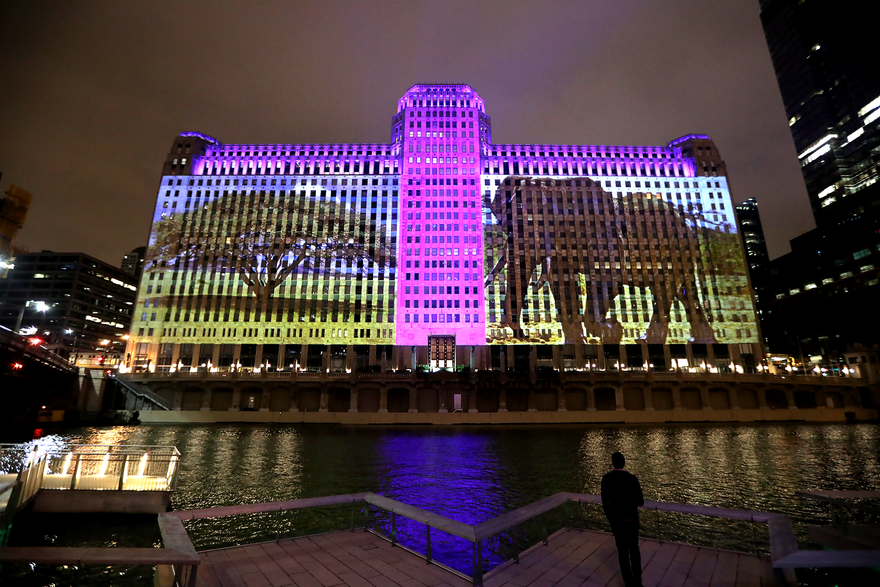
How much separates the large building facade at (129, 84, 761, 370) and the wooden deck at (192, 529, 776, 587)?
301 ft

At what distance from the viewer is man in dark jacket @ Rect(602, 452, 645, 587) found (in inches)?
314

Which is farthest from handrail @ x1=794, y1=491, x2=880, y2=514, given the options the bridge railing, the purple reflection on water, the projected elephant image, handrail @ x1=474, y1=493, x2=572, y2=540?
the projected elephant image

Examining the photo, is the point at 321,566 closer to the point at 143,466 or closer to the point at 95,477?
the point at 143,466

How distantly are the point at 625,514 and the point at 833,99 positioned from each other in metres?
196

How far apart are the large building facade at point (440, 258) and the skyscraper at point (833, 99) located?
1807 inches

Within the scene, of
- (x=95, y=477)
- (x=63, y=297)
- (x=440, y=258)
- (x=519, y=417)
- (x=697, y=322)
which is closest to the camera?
(x=95, y=477)

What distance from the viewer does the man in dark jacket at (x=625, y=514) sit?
798 centimetres

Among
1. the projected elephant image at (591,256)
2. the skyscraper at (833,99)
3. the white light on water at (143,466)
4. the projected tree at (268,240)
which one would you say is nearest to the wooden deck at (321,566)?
the white light on water at (143,466)

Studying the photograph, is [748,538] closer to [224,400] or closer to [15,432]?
[15,432]

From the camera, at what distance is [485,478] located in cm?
2608

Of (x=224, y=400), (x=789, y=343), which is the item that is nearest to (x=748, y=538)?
(x=224, y=400)

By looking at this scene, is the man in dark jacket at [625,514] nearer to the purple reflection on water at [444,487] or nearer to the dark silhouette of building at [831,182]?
the purple reflection on water at [444,487]

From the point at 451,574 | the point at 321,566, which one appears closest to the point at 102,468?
the point at 321,566

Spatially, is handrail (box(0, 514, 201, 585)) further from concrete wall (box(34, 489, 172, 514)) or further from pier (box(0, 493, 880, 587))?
concrete wall (box(34, 489, 172, 514))
